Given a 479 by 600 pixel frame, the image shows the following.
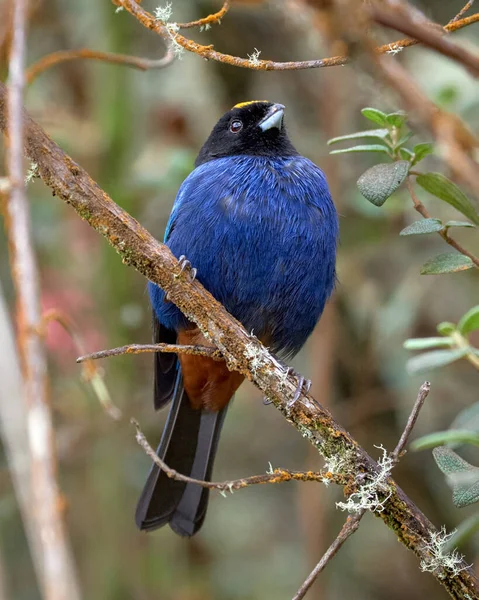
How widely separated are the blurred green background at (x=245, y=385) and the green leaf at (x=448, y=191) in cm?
165

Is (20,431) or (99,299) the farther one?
(99,299)

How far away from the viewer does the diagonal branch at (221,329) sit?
6.61 feet

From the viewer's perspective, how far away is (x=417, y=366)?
195cm

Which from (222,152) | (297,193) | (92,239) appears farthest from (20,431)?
(92,239)

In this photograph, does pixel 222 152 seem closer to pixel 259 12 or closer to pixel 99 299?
pixel 99 299

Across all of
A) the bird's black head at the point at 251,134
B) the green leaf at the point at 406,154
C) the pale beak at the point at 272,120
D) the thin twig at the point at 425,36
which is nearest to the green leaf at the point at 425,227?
the green leaf at the point at 406,154

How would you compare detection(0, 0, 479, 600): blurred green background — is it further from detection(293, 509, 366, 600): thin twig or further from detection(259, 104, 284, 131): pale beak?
detection(293, 509, 366, 600): thin twig

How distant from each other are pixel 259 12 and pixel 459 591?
3381 mm

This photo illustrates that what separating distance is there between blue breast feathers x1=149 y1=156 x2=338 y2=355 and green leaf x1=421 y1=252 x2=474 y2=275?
3.26ft

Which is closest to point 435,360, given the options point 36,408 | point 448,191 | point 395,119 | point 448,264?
point 448,264

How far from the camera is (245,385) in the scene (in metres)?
4.84

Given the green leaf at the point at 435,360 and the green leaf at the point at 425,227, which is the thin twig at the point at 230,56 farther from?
the green leaf at the point at 435,360

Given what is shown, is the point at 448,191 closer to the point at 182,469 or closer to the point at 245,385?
the point at 182,469

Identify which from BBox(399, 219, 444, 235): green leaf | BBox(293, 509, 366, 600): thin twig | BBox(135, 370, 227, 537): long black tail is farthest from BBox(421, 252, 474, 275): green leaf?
BBox(135, 370, 227, 537): long black tail
